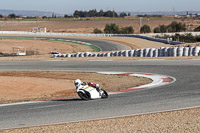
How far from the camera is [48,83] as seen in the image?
71.2ft

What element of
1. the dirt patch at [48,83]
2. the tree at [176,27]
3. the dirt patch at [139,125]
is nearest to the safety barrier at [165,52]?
the dirt patch at [48,83]

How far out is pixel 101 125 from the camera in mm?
10516

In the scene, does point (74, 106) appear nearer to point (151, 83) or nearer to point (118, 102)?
point (118, 102)

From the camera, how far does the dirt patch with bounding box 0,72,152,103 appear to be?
1784 cm

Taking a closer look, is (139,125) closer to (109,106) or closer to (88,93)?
(109,106)

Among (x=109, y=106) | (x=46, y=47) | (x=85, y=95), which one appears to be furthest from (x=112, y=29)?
(x=109, y=106)

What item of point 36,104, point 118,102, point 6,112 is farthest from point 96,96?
point 6,112

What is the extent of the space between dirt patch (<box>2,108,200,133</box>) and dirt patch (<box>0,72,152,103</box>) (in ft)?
18.4

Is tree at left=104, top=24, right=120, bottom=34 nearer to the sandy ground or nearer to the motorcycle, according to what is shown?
the sandy ground

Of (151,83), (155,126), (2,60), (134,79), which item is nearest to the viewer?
(155,126)

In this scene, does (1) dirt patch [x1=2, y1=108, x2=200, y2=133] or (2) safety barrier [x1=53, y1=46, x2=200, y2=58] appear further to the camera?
(2) safety barrier [x1=53, y1=46, x2=200, y2=58]

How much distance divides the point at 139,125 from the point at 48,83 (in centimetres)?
1190

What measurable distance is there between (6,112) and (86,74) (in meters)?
11.9

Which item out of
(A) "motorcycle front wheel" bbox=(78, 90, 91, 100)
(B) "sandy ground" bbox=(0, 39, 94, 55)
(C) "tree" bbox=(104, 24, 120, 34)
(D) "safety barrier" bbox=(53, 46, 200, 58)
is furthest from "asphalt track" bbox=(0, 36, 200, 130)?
(C) "tree" bbox=(104, 24, 120, 34)
